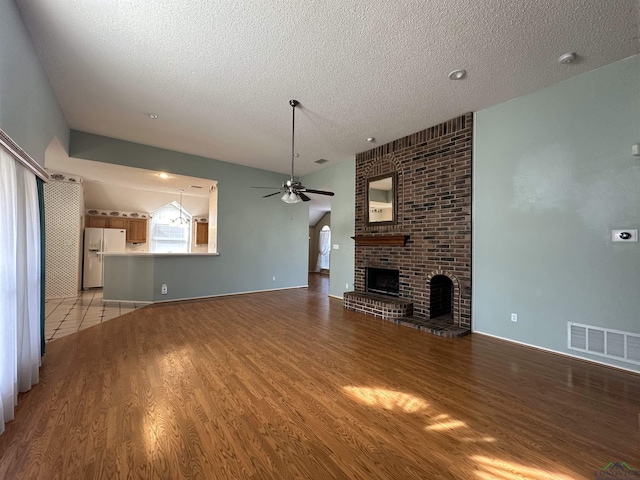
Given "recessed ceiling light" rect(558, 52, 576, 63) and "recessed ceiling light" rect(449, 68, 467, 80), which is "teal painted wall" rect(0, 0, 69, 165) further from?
"recessed ceiling light" rect(558, 52, 576, 63)

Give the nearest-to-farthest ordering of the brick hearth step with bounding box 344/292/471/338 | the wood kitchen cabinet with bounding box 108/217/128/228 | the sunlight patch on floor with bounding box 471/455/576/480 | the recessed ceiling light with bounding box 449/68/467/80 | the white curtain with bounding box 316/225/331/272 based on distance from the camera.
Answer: the sunlight patch on floor with bounding box 471/455/576/480
the recessed ceiling light with bounding box 449/68/467/80
the brick hearth step with bounding box 344/292/471/338
the wood kitchen cabinet with bounding box 108/217/128/228
the white curtain with bounding box 316/225/331/272

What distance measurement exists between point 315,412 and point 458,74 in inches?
138

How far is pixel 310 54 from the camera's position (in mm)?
2547

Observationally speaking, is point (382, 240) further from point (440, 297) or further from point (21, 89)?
point (21, 89)

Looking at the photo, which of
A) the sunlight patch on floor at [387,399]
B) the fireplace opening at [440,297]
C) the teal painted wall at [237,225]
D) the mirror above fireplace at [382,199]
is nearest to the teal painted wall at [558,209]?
the fireplace opening at [440,297]

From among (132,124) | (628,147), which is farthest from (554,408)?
(132,124)

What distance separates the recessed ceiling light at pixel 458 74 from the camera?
2.75 meters

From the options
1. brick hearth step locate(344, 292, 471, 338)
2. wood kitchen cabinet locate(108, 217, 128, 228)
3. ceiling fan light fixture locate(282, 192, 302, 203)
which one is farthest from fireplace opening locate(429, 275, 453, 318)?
wood kitchen cabinet locate(108, 217, 128, 228)

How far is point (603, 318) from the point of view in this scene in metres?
2.67

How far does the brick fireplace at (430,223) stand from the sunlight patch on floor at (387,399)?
2.12m

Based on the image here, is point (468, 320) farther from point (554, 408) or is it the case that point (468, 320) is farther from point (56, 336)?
point (56, 336)

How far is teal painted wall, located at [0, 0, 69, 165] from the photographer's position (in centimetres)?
186

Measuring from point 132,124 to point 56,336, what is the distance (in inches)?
125

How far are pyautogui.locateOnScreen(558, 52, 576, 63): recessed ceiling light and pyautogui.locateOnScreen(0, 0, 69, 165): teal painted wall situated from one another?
15.1 feet
